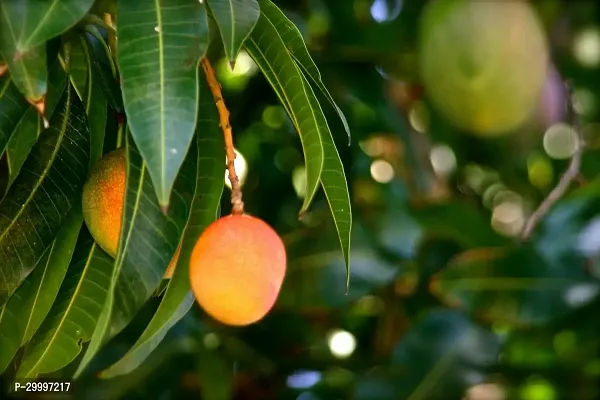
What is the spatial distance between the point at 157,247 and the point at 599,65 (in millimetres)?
1158

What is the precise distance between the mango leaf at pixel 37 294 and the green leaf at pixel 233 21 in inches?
8.9

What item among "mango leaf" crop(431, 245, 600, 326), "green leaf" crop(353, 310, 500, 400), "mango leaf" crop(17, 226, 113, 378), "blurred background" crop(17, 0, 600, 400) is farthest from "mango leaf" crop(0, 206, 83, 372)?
"mango leaf" crop(431, 245, 600, 326)

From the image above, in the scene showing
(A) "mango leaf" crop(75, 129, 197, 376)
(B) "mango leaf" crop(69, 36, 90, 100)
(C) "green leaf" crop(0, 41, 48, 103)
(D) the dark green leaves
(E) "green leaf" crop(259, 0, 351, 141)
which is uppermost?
(B) "mango leaf" crop(69, 36, 90, 100)

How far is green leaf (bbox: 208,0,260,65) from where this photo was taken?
438 millimetres

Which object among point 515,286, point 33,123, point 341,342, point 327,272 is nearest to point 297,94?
point 33,123

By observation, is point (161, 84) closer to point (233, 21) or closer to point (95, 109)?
point (233, 21)

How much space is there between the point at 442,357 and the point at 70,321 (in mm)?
582

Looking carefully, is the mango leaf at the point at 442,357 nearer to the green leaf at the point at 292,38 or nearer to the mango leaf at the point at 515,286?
the mango leaf at the point at 515,286

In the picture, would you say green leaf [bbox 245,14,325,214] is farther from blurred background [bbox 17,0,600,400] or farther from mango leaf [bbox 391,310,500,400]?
mango leaf [bbox 391,310,500,400]

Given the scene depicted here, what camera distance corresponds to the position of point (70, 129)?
58 cm

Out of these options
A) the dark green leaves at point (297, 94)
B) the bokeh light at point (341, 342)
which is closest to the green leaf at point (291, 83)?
the dark green leaves at point (297, 94)

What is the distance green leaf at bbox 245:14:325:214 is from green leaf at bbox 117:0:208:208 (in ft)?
0.26

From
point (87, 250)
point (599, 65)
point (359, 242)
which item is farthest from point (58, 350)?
point (599, 65)

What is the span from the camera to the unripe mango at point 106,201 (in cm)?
55
